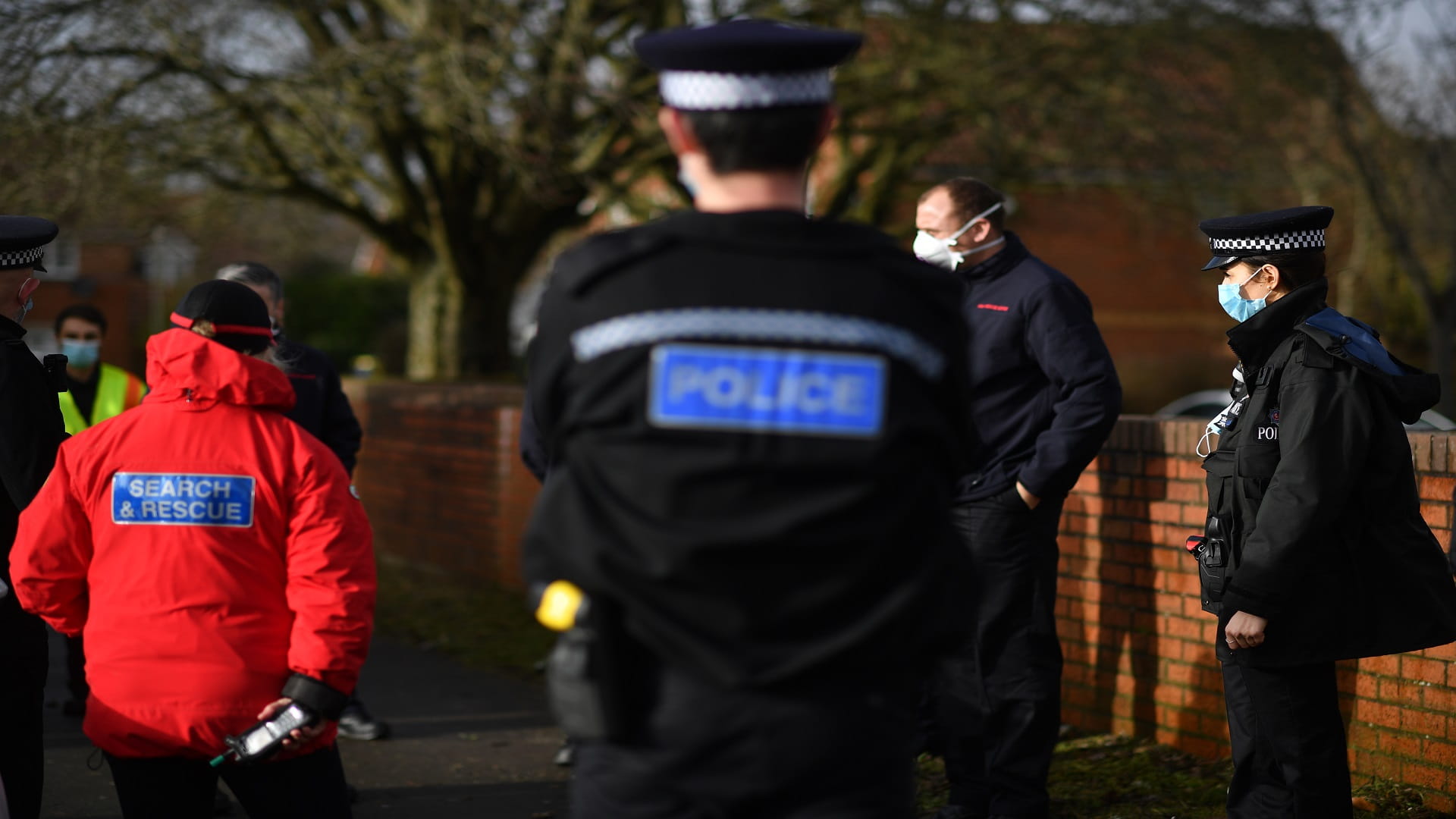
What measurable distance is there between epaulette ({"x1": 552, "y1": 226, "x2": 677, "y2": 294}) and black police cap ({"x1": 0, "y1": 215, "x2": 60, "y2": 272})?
2884mm

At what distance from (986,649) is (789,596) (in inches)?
117

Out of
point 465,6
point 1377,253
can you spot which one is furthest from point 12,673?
point 1377,253

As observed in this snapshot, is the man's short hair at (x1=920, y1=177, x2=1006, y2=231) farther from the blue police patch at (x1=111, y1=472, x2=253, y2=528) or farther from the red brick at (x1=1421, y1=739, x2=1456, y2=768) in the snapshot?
the blue police patch at (x1=111, y1=472, x2=253, y2=528)

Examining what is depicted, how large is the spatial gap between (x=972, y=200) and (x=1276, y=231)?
4.18 ft

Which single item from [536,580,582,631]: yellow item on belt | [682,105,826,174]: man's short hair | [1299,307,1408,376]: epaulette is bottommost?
[536,580,582,631]: yellow item on belt

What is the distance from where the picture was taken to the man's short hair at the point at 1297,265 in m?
3.97

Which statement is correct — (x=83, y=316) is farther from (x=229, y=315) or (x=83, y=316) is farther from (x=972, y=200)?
(x=972, y=200)

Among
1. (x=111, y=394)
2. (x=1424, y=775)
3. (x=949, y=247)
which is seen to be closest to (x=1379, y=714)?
(x=1424, y=775)

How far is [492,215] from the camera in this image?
16.0 metres

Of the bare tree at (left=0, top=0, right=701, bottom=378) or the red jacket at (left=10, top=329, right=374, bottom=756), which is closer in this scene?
the red jacket at (left=10, top=329, right=374, bottom=756)

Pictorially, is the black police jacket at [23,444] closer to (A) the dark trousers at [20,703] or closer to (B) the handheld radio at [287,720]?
(A) the dark trousers at [20,703]

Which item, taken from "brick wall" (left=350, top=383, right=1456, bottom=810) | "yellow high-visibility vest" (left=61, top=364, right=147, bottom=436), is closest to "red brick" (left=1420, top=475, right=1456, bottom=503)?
"brick wall" (left=350, top=383, right=1456, bottom=810)

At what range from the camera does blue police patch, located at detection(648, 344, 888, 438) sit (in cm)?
208

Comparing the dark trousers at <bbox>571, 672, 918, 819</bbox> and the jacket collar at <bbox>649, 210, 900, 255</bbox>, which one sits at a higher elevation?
the jacket collar at <bbox>649, 210, 900, 255</bbox>
